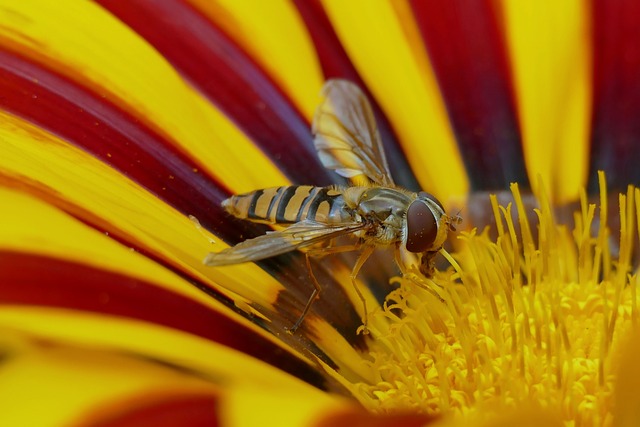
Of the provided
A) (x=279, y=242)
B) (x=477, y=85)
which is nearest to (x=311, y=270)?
(x=279, y=242)

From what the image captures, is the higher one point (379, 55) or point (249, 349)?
point (379, 55)

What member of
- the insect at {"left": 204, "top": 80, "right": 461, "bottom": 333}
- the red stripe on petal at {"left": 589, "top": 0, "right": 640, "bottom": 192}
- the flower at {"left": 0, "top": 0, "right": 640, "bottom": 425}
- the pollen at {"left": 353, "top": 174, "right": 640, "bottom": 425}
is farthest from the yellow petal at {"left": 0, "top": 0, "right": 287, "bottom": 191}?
the red stripe on petal at {"left": 589, "top": 0, "right": 640, "bottom": 192}

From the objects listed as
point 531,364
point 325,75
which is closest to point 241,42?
point 325,75

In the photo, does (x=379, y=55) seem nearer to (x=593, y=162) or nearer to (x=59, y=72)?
(x=593, y=162)

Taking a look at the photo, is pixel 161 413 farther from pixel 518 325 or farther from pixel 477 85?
pixel 477 85

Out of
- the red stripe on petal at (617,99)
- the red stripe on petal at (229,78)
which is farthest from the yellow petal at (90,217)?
the red stripe on petal at (617,99)

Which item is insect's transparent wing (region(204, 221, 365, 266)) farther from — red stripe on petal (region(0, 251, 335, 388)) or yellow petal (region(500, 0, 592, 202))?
yellow petal (region(500, 0, 592, 202))
